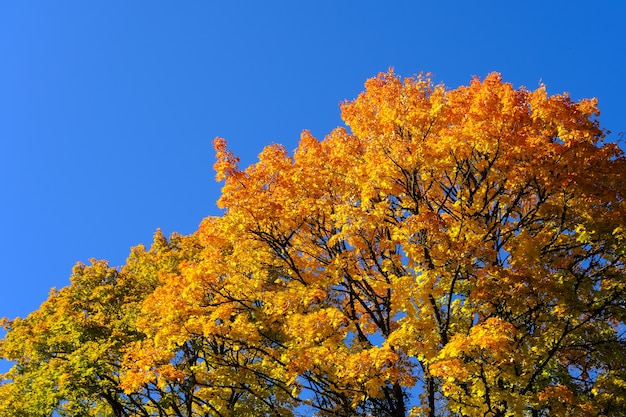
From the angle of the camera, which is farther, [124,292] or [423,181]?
[124,292]

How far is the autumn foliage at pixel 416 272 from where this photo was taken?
12.1 m

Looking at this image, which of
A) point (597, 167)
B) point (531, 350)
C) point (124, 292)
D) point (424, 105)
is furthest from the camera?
point (124, 292)

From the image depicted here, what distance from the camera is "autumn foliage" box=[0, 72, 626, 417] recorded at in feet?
39.6

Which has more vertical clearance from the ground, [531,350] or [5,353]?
[5,353]

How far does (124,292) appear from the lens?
69.1ft

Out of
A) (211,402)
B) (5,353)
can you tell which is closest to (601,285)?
(211,402)

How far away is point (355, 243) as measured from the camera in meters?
14.8

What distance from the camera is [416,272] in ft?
44.0

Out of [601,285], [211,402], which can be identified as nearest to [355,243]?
[601,285]

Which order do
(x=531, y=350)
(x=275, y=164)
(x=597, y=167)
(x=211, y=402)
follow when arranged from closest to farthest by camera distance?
(x=531, y=350), (x=597, y=167), (x=275, y=164), (x=211, y=402)

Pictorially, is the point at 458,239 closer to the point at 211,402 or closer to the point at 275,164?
the point at 275,164

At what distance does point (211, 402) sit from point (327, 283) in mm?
6869

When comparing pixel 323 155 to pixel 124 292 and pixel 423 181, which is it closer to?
pixel 423 181

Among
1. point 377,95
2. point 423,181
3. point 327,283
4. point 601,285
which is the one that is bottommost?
point 601,285
